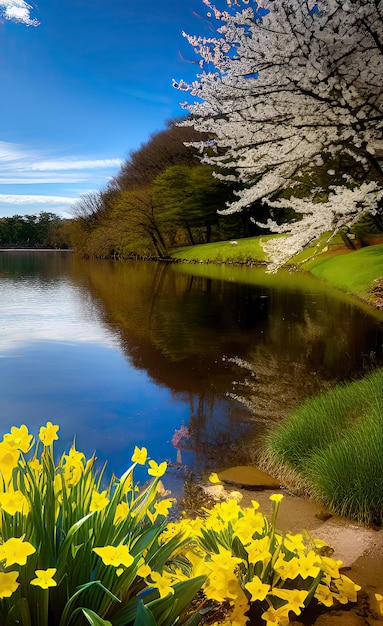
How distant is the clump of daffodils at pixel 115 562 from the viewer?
1.89 m

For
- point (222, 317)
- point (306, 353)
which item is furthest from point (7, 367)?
point (222, 317)

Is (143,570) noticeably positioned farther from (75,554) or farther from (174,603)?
(75,554)

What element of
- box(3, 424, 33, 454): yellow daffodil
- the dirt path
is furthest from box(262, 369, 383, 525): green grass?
box(3, 424, 33, 454): yellow daffodil

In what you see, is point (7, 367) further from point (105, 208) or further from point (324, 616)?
point (105, 208)

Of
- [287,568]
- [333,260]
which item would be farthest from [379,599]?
[333,260]

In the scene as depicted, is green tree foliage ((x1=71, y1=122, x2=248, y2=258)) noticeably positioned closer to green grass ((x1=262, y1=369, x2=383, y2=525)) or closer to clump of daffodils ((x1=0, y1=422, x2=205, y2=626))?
green grass ((x1=262, y1=369, x2=383, y2=525))

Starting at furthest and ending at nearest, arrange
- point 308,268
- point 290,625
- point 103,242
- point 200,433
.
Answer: point 103,242 < point 308,268 < point 200,433 < point 290,625

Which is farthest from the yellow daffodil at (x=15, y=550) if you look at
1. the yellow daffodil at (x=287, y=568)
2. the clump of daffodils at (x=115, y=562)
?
the yellow daffodil at (x=287, y=568)

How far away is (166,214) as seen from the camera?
53.5 metres

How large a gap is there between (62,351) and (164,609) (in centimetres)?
1011

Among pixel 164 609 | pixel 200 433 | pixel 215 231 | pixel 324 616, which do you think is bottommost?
pixel 200 433

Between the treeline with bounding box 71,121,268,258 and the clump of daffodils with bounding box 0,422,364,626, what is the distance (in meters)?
47.6

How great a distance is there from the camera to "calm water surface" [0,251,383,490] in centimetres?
681

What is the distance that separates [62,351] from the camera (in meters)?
11.7
